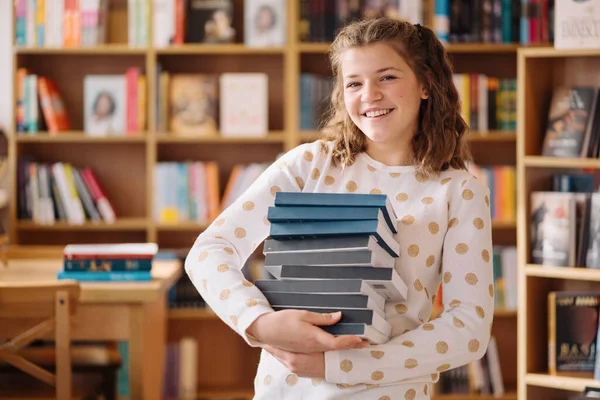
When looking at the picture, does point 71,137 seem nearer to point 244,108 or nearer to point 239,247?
point 244,108

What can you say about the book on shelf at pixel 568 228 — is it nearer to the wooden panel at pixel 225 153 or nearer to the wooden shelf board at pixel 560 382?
the wooden shelf board at pixel 560 382

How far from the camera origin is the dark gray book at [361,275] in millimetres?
1368

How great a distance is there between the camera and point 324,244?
1403mm

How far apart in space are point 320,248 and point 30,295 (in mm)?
1395

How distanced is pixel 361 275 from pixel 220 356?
9.86 feet

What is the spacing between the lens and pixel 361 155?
160 cm

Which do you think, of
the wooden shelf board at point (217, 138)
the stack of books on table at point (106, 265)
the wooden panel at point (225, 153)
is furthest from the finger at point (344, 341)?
the wooden panel at point (225, 153)

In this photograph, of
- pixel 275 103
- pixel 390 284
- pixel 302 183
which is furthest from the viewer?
pixel 275 103

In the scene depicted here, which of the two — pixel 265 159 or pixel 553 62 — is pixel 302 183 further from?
pixel 265 159

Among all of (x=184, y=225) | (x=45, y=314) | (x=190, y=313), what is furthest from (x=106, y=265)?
(x=190, y=313)

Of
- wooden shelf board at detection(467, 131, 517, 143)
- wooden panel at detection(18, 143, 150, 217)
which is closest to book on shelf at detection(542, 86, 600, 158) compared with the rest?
wooden shelf board at detection(467, 131, 517, 143)

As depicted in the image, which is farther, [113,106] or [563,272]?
[113,106]

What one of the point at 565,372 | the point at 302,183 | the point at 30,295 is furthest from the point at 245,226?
the point at 565,372

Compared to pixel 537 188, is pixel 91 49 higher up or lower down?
higher up
